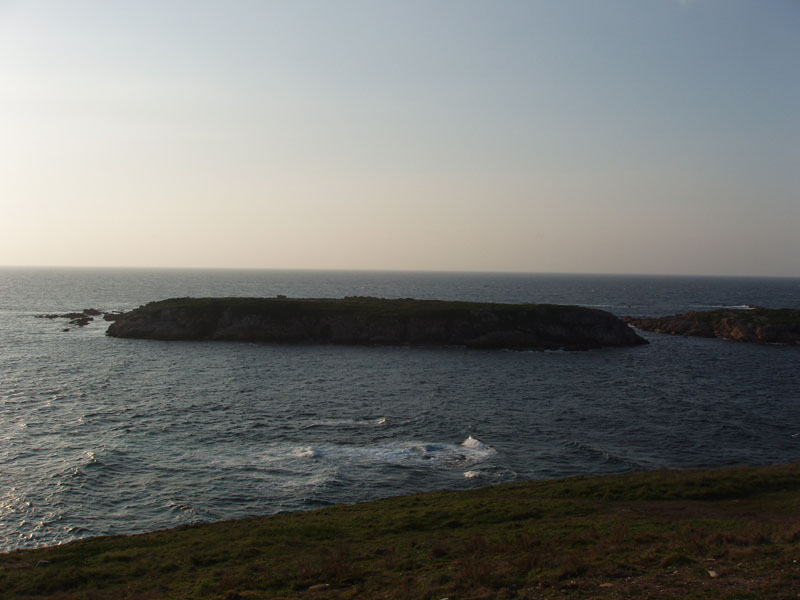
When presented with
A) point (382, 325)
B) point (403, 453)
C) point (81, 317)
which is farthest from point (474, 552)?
point (81, 317)

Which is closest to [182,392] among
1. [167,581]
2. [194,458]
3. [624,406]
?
[194,458]

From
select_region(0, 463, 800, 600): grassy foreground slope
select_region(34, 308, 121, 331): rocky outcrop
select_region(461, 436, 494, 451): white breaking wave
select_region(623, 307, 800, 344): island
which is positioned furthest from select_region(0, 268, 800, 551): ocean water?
select_region(34, 308, 121, 331): rocky outcrop

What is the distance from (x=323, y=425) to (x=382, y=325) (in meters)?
56.6

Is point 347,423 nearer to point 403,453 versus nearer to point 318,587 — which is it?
point 403,453

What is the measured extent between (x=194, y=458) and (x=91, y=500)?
308 inches

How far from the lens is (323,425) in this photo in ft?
161

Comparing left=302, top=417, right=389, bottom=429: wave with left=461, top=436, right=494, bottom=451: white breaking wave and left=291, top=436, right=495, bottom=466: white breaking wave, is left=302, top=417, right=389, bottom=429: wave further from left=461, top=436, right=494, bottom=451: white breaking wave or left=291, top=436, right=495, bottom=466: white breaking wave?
left=461, top=436, right=494, bottom=451: white breaking wave

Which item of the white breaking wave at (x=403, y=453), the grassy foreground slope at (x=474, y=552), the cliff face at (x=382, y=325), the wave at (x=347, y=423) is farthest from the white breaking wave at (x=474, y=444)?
the cliff face at (x=382, y=325)

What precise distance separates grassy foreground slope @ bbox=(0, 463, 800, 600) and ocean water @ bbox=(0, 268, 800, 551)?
5157 mm

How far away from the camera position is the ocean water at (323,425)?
34.1 metres

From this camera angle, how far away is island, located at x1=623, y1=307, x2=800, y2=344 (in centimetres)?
11062

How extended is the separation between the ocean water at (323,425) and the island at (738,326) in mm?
24967

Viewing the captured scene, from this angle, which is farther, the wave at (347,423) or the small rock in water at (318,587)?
the wave at (347,423)

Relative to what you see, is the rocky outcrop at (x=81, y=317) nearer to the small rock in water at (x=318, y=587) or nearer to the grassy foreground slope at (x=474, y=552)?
the grassy foreground slope at (x=474, y=552)
